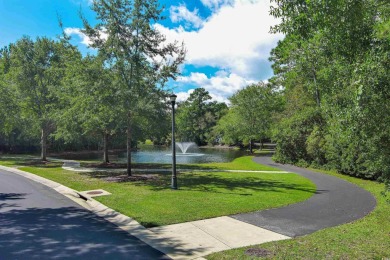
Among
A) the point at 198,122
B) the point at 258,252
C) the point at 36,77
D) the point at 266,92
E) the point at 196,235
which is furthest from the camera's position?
the point at 198,122

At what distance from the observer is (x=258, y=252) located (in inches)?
220

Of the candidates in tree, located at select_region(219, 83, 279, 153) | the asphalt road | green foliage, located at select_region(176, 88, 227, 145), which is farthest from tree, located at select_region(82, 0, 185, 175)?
green foliage, located at select_region(176, 88, 227, 145)

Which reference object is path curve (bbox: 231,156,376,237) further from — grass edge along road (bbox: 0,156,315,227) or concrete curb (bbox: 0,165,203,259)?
concrete curb (bbox: 0,165,203,259)

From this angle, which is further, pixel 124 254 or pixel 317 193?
pixel 317 193

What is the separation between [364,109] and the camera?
441 cm

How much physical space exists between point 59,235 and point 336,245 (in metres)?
5.77

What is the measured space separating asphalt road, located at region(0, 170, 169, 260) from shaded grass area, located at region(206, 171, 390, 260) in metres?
1.88

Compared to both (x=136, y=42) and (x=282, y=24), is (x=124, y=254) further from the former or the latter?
(x=136, y=42)

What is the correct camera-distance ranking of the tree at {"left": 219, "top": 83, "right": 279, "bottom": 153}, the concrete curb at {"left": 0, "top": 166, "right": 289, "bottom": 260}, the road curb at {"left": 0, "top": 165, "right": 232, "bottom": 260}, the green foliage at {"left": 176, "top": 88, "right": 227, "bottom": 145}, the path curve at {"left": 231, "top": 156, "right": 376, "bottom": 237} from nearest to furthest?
the road curb at {"left": 0, "top": 165, "right": 232, "bottom": 260} < the concrete curb at {"left": 0, "top": 166, "right": 289, "bottom": 260} < the path curve at {"left": 231, "top": 156, "right": 376, "bottom": 237} < the tree at {"left": 219, "top": 83, "right": 279, "bottom": 153} < the green foliage at {"left": 176, "top": 88, "right": 227, "bottom": 145}

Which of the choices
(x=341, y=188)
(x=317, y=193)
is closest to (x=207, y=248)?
(x=317, y=193)

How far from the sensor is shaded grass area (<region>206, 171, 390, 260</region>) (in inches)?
211

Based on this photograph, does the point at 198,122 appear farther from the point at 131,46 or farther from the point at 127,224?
the point at 127,224

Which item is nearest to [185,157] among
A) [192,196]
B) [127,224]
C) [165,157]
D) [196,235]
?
[165,157]

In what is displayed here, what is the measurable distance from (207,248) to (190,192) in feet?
19.1
